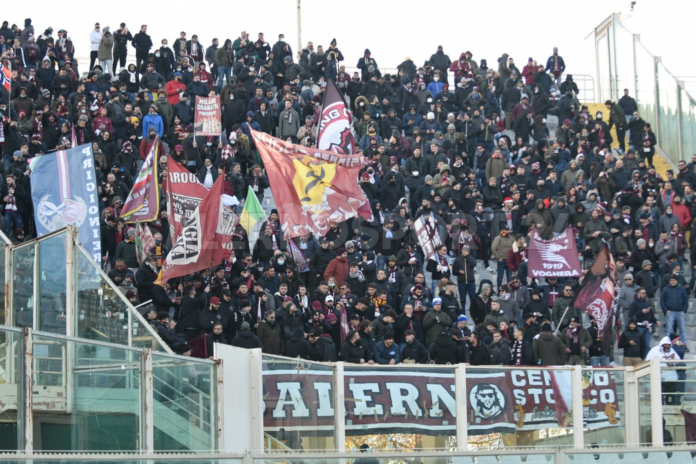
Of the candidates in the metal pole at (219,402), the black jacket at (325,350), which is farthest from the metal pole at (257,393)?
the black jacket at (325,350)

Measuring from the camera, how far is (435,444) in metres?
14.9

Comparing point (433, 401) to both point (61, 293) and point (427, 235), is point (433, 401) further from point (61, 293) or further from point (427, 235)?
point (427, 235)

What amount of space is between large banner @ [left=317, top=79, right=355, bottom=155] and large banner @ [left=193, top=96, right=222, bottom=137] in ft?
7.72

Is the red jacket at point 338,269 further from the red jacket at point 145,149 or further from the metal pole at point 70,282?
the metal pole at point 70,282

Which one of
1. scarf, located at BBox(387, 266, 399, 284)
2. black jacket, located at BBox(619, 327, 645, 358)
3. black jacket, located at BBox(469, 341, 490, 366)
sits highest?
scarf, located at BBox(387, 266, 399, 284)

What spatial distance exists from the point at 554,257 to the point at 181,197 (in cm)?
672

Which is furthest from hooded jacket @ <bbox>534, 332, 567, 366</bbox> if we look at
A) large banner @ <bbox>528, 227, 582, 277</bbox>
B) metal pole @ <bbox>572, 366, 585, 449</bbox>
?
metal pole @ <bbox>572, 366, 585, 449</bbox>

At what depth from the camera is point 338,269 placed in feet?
72.1

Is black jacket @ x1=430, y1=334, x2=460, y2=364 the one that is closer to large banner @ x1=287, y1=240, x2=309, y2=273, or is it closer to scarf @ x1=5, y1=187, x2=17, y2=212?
large banner @ x1=287, y1=240, x2=309, y2=273

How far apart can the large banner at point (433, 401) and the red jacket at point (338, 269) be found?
6605mm

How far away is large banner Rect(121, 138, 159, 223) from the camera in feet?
72.8

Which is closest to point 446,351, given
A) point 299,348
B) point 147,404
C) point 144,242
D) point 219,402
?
point 299,348

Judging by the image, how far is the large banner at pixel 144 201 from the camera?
22188mm

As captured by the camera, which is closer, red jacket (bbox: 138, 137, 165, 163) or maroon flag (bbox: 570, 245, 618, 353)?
maroon flag (bbox: 570, 245, 618, 353)
